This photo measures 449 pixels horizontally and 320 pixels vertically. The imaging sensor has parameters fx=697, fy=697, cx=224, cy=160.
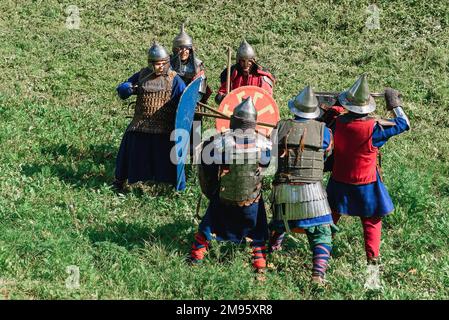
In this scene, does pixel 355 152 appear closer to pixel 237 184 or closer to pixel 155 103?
pixel 237 184

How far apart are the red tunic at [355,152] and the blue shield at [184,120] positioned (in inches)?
57.9

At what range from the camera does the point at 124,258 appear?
575cm

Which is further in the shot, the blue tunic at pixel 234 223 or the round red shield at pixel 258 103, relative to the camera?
the round red shield at pixel 258 103

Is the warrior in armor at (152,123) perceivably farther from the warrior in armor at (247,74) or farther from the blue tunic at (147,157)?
the warrior in armor at (247,74)

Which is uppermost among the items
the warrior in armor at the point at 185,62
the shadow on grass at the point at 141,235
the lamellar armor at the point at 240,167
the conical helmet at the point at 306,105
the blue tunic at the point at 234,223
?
the warrior in armor at the point at 185,62

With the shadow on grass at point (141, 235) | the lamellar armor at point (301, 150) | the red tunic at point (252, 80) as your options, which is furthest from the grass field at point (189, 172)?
the red tunic at point (252, 80)

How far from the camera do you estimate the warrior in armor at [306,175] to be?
18.4ft

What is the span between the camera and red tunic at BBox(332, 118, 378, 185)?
5.83 m

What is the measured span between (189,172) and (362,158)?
2.51 metres

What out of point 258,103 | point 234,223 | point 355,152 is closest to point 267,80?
point 258,103

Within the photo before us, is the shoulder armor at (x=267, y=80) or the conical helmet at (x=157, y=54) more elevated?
the conical helmet at (x=157, y=54)

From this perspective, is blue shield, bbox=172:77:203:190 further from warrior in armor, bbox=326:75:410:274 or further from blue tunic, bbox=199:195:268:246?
warrior in armor, bbox=326:75:410:274

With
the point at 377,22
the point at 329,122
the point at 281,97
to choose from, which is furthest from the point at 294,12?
Answer: the point at 329,122

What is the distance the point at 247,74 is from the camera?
7.75 meters
